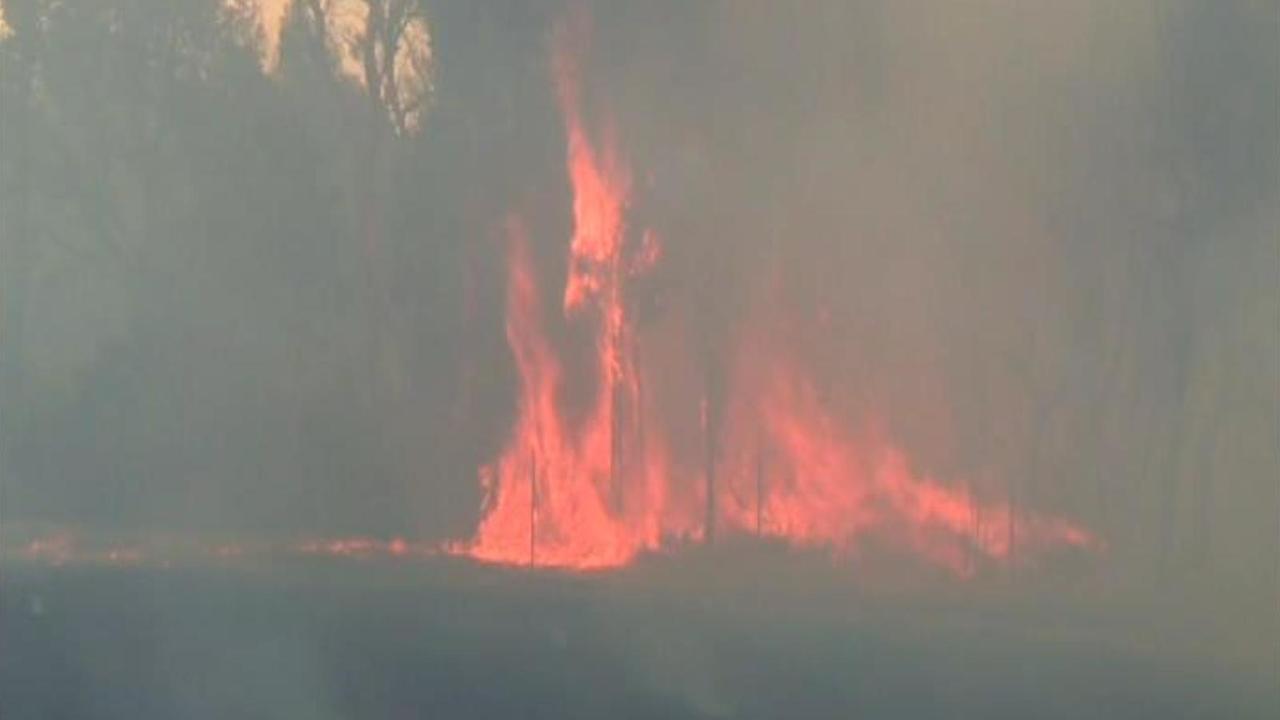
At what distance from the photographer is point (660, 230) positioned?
487 inches

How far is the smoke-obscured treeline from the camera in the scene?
11.3 m

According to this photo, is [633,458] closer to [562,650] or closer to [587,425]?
[587,425]

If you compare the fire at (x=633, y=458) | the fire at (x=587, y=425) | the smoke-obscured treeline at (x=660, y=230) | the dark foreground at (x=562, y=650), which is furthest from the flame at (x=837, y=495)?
the fire at (x=587, y=425)

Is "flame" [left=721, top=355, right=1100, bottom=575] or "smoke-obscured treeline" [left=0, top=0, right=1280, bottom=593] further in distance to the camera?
"flame" [left=721, top=355, right=1100, bottom=575]

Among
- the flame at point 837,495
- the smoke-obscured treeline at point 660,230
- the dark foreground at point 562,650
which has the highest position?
the smoke-obscured treeline at point 660,230

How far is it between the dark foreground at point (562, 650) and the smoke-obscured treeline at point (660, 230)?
1.45 ft

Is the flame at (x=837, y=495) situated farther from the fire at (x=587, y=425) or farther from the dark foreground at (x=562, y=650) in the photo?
the fire at (x=587, y=425)

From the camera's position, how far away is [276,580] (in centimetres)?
1313

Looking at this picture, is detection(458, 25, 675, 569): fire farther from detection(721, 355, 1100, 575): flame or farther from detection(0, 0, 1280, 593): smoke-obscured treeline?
detection(721, 355, 1100, 575): flame

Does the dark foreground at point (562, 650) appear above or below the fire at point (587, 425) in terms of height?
below

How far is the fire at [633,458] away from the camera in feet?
39.2

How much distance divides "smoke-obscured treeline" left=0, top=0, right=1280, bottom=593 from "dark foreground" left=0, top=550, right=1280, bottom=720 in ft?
1.45

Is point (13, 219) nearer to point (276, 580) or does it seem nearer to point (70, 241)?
point (70, 241)

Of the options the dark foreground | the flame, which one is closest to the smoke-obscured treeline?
the flame
